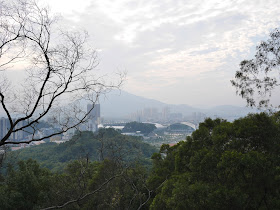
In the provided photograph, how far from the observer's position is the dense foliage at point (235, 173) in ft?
14.6

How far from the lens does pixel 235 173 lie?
450cm

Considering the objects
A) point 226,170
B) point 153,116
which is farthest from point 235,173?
point 153,116

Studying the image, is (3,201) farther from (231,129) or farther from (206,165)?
(231,129)

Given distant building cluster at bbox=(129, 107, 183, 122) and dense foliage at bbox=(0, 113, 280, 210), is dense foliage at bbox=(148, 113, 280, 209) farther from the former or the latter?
distant building cluster at bbox=(129, 107, 183, 122)

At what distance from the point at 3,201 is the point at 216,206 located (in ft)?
20.9

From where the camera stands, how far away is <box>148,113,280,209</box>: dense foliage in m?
4.45

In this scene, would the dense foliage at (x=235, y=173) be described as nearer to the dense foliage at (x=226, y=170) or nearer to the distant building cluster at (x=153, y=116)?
the dense foliage at (x=226, y=170)

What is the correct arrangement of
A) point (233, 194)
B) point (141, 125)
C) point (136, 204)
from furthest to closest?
point (141, 125)
point (136, 204)
point (233, 194)

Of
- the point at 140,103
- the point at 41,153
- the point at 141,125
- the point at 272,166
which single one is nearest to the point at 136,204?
the point at 272,166

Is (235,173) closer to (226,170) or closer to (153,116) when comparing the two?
(226,170)

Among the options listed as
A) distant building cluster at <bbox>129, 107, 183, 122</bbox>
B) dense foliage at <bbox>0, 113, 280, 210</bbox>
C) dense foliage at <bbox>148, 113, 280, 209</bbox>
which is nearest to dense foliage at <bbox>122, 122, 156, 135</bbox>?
distant building cluster at <bbox>129, 107, 183, 122</bbox>

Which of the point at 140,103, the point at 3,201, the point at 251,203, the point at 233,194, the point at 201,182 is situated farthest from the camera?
the point at 140,103

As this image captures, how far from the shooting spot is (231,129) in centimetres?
527

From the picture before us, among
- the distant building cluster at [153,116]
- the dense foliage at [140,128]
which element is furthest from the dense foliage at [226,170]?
the distant building cluster at [153,116]
